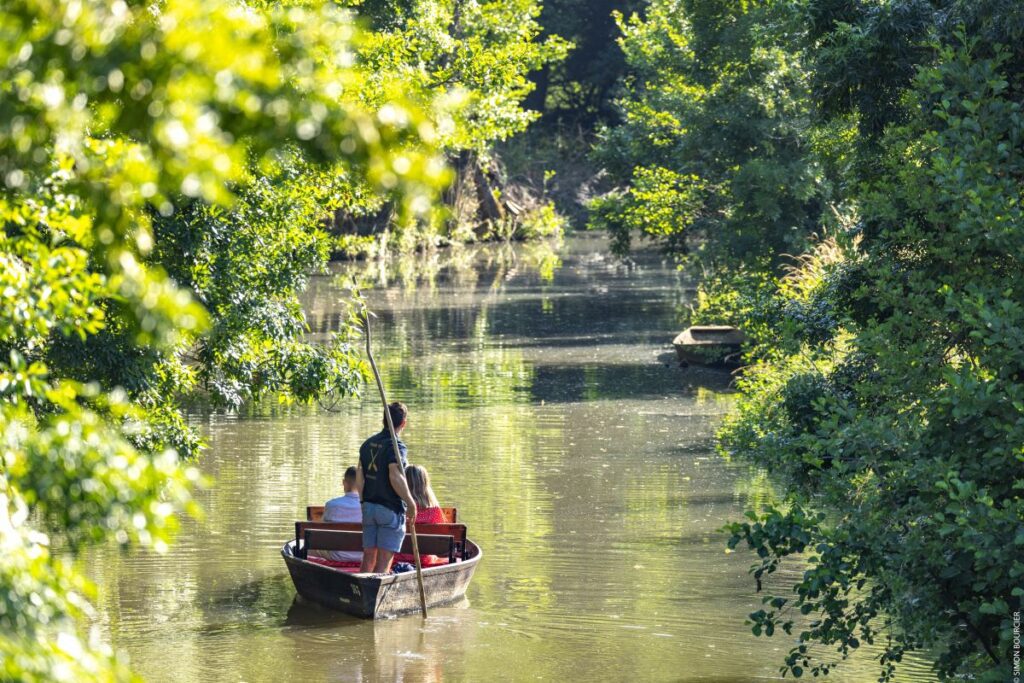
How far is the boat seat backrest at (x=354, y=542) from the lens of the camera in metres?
14.4

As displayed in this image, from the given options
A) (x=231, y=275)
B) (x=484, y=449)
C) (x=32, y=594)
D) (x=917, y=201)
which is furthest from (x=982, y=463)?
(x=484, y=449)

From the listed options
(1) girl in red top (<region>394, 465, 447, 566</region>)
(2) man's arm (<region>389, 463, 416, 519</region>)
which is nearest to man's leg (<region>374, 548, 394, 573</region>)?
(2) man's arm (<region>389, 463, 416, 519</region>)

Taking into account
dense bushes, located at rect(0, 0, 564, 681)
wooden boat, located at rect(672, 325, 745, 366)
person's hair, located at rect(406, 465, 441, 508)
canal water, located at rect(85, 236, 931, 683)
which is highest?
dense bushes, located at rect(0, 0, 564, 681)

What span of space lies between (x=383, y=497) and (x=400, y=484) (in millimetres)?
292

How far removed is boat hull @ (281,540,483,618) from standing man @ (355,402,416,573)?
0.25 meters

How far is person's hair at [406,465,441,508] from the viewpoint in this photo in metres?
14.7

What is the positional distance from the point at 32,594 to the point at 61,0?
1.67m

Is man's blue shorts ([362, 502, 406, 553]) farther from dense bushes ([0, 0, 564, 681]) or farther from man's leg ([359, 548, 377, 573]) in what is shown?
dense bushes ([0, 0, 564, 681])

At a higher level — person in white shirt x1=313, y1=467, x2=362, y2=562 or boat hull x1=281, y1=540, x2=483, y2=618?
person in white shirt x1=313, y1=467, x2=362, y2=562

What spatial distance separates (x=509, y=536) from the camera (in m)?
17.4

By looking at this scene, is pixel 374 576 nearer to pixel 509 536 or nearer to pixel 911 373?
pixel 509 536

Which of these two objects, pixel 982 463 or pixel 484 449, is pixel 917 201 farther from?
pixel 484 449

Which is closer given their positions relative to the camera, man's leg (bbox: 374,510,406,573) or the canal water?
the canal water

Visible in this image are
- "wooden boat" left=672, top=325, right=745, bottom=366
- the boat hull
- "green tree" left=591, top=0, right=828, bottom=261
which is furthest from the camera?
"green tree" left=591, top=0, right=828, bottom=261
